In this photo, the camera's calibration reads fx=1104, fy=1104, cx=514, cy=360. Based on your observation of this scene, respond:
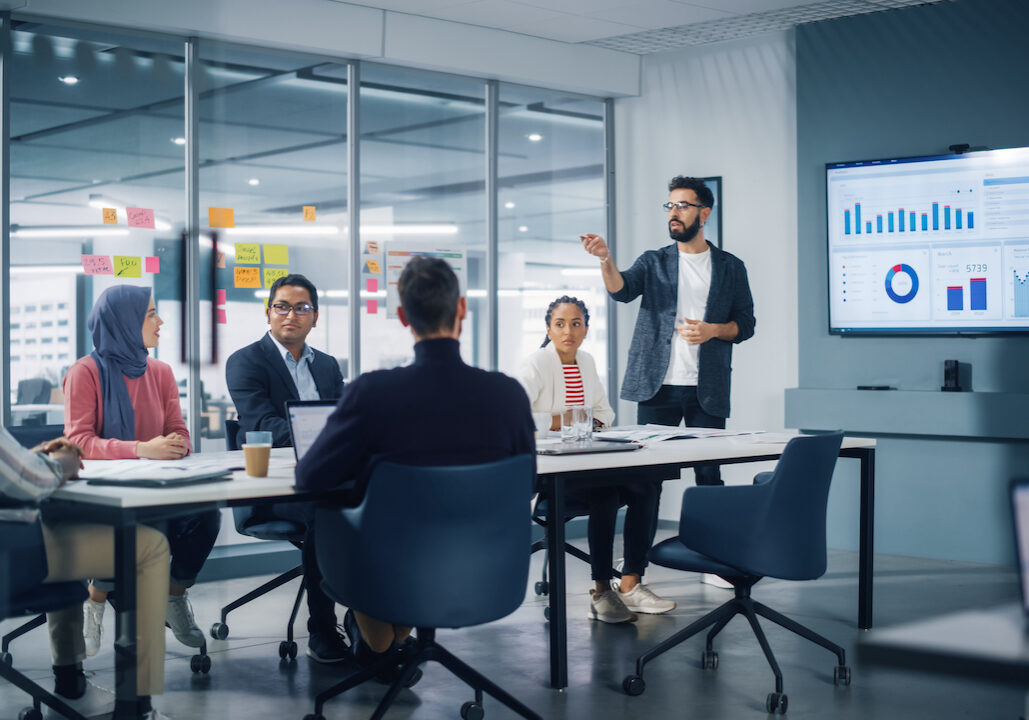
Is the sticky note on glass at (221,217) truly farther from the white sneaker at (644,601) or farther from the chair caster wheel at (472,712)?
the chair caster wheel at (472,712)

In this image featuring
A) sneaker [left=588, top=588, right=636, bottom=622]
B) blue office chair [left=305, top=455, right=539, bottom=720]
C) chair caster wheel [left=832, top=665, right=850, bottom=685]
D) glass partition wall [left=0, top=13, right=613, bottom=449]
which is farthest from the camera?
glass partition wall [left=0, top=13, right=613, bottom=449]

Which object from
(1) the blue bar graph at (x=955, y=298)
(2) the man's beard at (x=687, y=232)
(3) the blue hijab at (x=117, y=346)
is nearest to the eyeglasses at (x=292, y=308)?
(3) the blue hijab at (x=117, y=346)

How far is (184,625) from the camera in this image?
12.3 feet

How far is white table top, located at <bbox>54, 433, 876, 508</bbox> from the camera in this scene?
103 inches

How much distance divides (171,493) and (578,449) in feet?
4.53

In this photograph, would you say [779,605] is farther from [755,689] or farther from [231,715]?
[231,715]

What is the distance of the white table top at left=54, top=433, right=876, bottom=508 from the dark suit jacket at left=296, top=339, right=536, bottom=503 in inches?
6.4

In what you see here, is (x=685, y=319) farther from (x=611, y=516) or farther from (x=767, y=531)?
(x=767, y=531)

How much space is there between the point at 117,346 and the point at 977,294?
12.9 feet

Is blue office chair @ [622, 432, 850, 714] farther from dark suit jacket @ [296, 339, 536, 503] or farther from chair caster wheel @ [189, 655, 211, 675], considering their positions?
chair caster wheel @ [189, 655, 211, 675]

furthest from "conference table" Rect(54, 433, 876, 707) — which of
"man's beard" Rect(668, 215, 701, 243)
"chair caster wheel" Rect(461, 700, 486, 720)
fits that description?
"man's beard" Rect(668, 215, 701, 243)

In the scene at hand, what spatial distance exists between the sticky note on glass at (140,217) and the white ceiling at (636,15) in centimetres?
145

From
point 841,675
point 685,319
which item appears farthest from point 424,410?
point 685,319

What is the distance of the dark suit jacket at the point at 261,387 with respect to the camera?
3.91m
